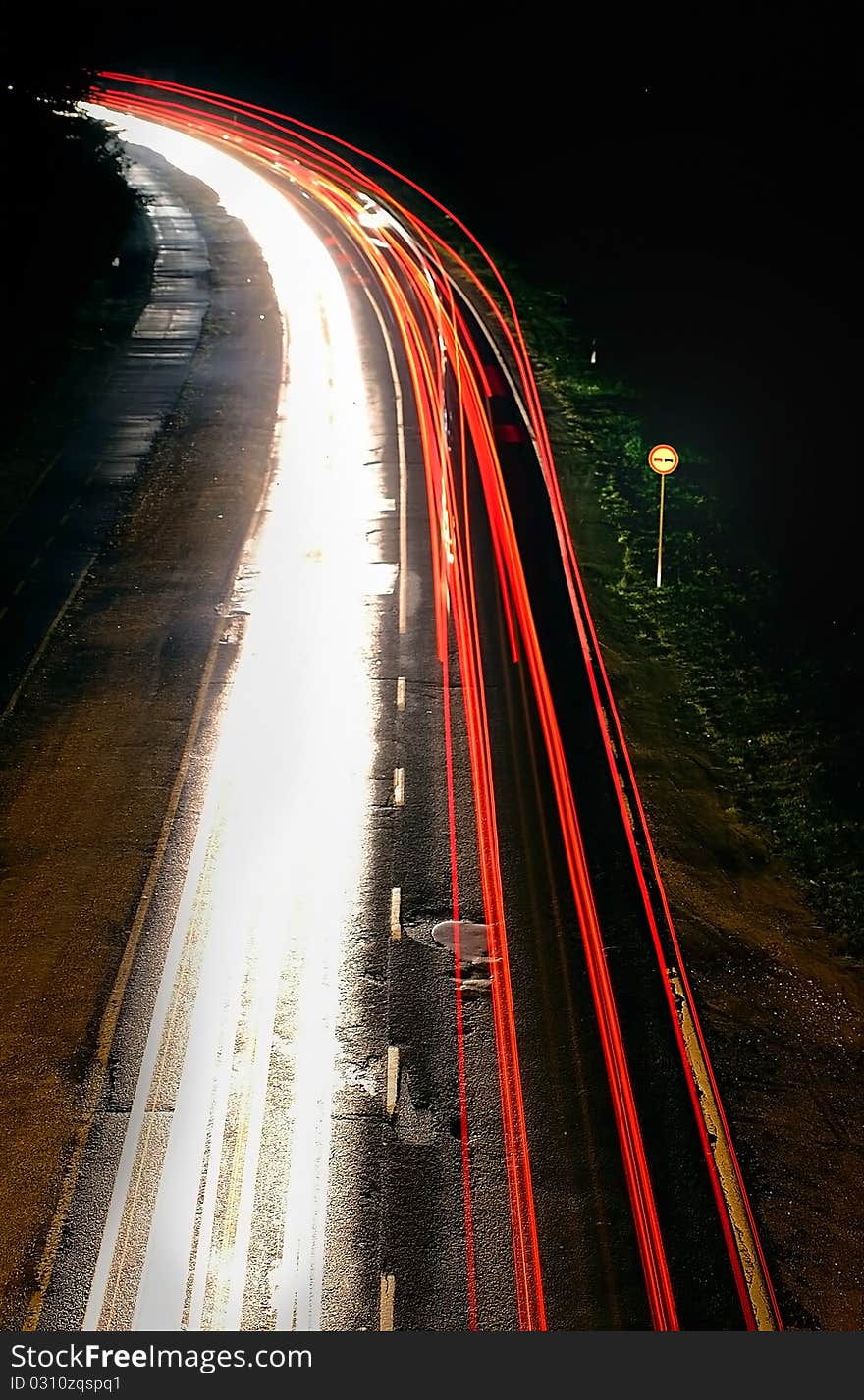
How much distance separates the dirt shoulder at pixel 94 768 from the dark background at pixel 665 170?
9.13m

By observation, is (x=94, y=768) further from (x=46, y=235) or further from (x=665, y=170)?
(x=665, y=170)

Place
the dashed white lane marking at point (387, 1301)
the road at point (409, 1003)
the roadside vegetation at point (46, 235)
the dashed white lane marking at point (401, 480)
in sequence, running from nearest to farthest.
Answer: the dashed white lane marking at point (387, 1301), the road at point (409, 1003), the dashed white lane marking at point (401, 480), the roadside vegetation at point (46, 235)

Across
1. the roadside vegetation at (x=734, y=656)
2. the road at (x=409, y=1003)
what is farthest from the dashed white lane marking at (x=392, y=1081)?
the roadside vegetation at (x=734, y=656)

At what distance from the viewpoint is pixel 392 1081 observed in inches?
471

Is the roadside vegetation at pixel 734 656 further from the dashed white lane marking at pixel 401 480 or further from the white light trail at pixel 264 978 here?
the white light trail at pixel 264 978

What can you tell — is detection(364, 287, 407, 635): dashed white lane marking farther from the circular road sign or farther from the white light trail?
the circular road sign

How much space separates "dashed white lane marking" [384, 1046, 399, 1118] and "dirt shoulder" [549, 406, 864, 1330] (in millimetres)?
3081

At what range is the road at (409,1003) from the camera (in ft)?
33.7

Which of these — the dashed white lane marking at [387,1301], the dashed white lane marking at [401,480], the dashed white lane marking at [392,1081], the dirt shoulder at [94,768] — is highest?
the dashed white lane marking at [401,480]

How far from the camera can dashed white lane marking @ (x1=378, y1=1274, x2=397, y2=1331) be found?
386 inches

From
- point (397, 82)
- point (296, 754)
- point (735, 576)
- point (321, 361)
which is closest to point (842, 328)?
point (735, 576)

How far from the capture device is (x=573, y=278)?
34.8 meters

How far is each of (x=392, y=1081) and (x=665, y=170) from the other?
35.0 meters

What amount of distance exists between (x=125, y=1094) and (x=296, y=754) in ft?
18.5
